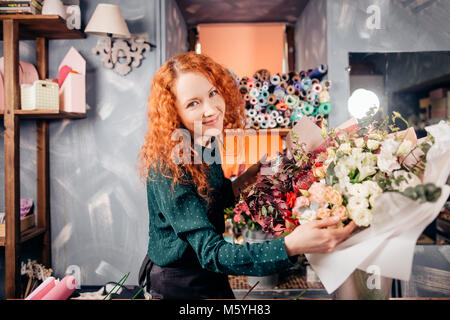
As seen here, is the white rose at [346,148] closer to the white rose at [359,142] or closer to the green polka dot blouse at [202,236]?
the white rose at [359,142]

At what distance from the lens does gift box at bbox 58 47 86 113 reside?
186 centimetres

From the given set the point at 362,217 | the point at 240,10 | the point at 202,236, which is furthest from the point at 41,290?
the point at 240,10

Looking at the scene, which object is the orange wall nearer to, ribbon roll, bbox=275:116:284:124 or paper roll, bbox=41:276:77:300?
ribbon roll, bbox=275:116:284:124

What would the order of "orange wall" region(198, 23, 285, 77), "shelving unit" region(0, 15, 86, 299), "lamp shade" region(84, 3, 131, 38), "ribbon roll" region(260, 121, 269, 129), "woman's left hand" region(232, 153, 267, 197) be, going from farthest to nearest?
1. "orange wall" region(198, 23, 285, 77)
2. "ribbon roll" region(260, 121, 269, 129)
3. "lamp shade" region(84, 3, 131, 38)
4. "shelving unit" region(0, 15, 86, 299)
5. "woman's left hand" region(232, 153, 267, 197)

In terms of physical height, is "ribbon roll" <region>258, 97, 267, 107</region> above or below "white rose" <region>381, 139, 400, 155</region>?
above

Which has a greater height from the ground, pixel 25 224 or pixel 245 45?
pixel 245 45

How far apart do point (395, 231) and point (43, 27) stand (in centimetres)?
197

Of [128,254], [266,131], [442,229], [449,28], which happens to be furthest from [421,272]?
[128,254]

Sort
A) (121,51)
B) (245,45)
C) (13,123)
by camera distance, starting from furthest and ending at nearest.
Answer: (245,45)
(121,51)
(13,123)

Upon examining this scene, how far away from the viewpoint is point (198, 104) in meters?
1.04

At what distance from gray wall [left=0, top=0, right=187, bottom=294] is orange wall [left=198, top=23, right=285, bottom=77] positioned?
0.57 metres

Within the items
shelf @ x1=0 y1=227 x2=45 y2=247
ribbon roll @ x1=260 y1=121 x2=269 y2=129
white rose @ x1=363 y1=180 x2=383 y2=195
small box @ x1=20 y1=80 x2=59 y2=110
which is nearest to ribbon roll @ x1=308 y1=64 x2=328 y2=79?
ribbon roll @ x1=260 y1=121 x2=269 y2=129

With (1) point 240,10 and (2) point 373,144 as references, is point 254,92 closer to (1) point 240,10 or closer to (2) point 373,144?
(1) point 240,10

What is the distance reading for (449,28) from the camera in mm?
1851
